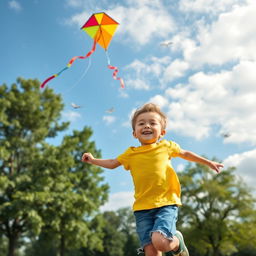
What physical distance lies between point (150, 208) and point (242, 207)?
27463mm

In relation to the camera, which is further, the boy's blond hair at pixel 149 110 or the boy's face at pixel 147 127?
the boy's blond hair at pixel 149 110

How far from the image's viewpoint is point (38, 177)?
58.3 ft

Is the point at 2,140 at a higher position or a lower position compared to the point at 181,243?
higher

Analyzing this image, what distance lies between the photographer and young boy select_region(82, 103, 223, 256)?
3.19 metres

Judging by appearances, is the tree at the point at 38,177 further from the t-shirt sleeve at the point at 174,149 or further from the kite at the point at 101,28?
the t-shirt sleeve at the point at 174,149

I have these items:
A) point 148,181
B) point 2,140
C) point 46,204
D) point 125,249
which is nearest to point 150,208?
point 148,181

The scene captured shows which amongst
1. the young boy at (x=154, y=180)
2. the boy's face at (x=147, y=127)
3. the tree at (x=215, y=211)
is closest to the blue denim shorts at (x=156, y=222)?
the young boy at (x=154, y=180)

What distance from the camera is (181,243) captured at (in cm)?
346

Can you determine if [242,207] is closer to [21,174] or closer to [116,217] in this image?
[21,174]

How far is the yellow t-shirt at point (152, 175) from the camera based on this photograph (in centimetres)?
337

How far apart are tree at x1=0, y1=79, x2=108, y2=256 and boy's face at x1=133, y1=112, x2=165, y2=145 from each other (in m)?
13.9

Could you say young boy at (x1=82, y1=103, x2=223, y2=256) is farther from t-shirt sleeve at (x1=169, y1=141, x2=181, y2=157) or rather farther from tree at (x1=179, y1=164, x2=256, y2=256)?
tree at (x1=179, y1=164, x2=256, y2=256)

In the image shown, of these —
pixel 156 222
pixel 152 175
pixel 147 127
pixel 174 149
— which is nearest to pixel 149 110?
pixel 147 127

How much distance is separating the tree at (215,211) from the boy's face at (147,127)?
2668cm
